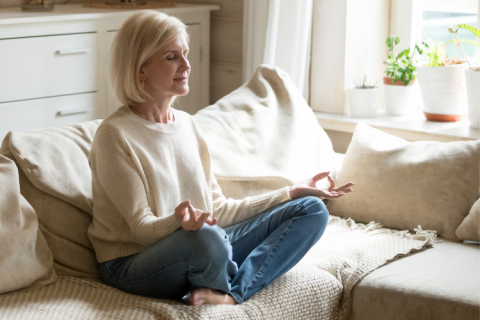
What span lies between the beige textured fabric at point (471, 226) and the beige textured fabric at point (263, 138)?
47cm

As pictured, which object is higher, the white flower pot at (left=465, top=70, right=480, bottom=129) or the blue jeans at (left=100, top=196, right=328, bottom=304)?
the white flower pot at (left=465, top=70, right=480, bottom=129)

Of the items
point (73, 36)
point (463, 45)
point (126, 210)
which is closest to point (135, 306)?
point (126, 210)

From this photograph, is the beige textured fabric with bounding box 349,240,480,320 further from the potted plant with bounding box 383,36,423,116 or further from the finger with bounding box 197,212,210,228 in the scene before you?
the potted plant with bounding box 383,36,423,116

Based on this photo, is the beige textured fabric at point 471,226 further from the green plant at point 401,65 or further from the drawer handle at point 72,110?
the drawer handle at point 72,110

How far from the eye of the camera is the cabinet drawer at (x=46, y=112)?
7.67 feet

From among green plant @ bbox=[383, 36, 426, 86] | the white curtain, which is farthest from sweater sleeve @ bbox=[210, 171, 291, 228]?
green plant @ bbox=[383, 36, 426, 86]

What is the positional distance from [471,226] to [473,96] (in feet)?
2.31

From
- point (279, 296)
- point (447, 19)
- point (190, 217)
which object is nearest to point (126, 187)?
point (190, 217)

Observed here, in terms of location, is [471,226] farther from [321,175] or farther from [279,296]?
[279,296]

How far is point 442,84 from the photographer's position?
2.54m

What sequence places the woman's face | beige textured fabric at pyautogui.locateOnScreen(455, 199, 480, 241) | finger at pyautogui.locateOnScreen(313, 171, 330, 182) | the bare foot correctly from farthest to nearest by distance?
beige textured fabric at pyautogui.locateOnScreen(455, 199, 480, 241), finger at pyautogui.locateOnScreen(313, 171, 330, 182), the woman's face, the bare foot

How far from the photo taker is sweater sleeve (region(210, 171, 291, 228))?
164cm

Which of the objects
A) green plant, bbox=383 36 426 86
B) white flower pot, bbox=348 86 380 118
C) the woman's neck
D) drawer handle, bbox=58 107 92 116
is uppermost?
green plant, bbox=383 36 426 86

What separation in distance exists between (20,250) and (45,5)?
1461 millimetres
